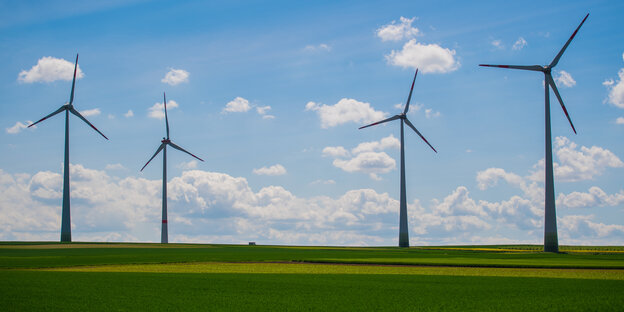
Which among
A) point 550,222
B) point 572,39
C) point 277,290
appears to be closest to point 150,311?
point 277,290

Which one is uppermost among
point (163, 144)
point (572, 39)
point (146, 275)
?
point (572, 39)

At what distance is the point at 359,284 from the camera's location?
1478 inches

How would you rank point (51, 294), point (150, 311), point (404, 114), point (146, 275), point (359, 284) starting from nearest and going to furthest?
point (150, 311) → point (51, 294) → point (359, 284) → point (146, 275) → point (404, 114)

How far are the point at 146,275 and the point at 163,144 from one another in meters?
101

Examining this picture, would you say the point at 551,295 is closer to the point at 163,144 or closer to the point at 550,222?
the point at 550,222

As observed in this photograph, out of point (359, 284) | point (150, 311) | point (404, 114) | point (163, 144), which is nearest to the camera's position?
point (150, 311)

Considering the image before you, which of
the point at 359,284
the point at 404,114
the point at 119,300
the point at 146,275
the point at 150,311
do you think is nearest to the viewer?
the point at 150,311

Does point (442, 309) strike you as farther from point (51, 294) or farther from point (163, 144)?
point (163, 144)

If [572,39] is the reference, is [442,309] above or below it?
below

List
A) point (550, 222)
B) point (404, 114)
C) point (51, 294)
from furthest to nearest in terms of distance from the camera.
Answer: point (404, 114), point (550, 222), point (51, 294)

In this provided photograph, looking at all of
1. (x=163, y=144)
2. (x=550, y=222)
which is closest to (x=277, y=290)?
(x=550, y=222)

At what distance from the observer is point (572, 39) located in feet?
312

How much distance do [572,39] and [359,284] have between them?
240ft

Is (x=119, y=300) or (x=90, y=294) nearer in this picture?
(x=119, y=300)
